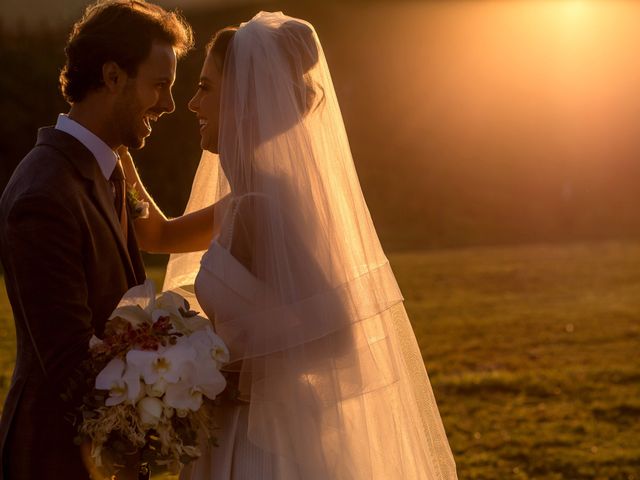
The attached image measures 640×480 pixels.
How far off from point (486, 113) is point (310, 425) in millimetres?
28530

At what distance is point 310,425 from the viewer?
3.89 metres

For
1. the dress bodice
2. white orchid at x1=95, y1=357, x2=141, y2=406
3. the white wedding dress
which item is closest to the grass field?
the white wedding dress

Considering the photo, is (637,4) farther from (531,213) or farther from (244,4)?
(244,4)

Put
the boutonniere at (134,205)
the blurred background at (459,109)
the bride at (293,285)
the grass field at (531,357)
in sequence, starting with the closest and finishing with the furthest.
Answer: the bride at (293,285) → the boutonniere at (134,205) → the grass field at (531,357) → the blurred background at (459,109)

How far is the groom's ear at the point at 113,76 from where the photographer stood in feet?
12.7

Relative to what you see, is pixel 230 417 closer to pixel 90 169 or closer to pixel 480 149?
pixel 90 169

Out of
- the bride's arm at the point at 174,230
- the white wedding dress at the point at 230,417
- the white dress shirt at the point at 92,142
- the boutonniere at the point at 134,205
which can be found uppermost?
the white dress shirt at the point at 92,142

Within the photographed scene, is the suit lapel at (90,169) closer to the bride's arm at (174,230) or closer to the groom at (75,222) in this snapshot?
Result: the groom at (75,222)

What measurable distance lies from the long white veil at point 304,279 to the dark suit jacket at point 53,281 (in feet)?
1.43

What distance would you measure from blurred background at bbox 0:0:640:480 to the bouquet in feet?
25.5

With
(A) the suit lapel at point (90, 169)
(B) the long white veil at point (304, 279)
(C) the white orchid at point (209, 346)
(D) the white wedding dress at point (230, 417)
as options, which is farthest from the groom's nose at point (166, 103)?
(C) the white orchid at point (209, 346)

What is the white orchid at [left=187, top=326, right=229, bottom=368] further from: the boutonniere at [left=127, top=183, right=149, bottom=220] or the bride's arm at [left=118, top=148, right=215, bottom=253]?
the bride's arm at [left=118, top=148, right=215, bottom=253]

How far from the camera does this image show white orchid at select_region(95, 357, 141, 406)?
132 inches

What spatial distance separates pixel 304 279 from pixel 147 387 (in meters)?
0.79
